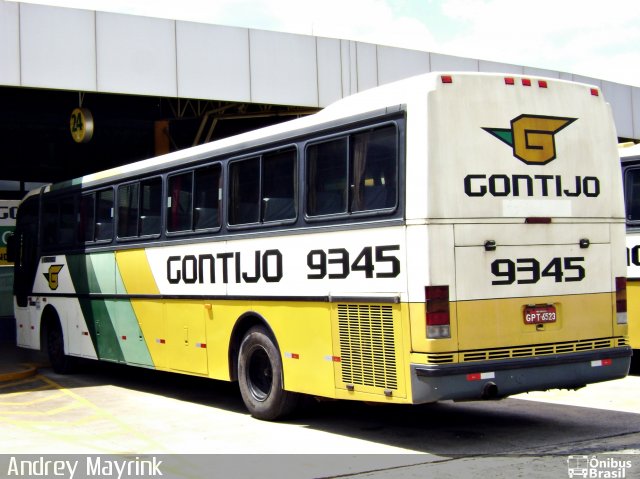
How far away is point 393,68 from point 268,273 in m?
11.1

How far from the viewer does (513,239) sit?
864 cm

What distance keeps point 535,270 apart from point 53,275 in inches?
384

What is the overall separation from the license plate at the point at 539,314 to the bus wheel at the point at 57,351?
9.50m

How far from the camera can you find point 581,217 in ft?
29.9

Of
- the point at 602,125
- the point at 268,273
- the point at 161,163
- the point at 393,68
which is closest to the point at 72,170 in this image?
the point at 393,68

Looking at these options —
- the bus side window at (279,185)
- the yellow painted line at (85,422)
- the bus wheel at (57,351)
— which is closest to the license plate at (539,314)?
the bus side window at (279,185)

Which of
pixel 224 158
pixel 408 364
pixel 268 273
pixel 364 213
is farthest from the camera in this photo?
pixel 224 158

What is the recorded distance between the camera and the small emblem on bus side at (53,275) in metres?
15.8

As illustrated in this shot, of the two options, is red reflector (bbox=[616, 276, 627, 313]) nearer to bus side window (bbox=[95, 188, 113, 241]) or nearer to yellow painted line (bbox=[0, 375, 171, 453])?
yellow painted line (bbox=[0, 375, 171, 453])

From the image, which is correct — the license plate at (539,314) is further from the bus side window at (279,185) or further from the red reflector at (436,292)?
the bus side window at (279,185)

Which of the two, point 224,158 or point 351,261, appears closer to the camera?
point 351,261

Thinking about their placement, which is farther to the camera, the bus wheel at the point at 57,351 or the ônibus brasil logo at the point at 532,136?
the bus wheel at the point at 57,351

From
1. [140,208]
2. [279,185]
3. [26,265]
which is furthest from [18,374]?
[279,185]

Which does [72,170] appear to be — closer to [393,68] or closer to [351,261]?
[393,68]
